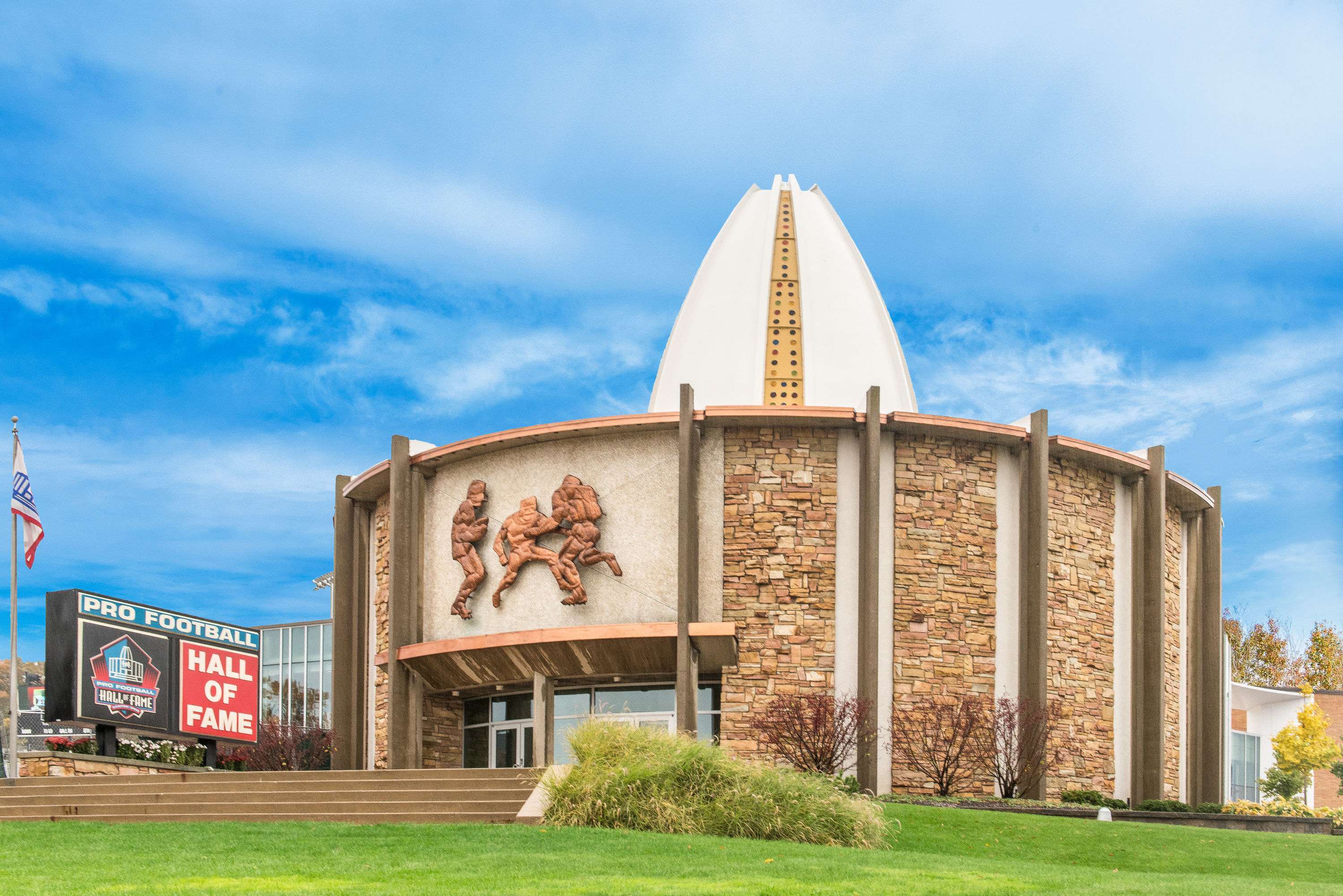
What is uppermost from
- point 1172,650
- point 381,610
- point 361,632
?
point 381,610

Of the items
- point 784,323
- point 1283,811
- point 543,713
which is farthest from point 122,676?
point 1283,811

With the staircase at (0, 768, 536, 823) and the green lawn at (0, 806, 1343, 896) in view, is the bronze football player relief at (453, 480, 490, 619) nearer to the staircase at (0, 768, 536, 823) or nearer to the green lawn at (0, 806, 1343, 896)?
the staircase at (0, 768, 536, 823)

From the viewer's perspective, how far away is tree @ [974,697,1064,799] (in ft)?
85.5

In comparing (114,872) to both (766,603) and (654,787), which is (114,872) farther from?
(766,603)

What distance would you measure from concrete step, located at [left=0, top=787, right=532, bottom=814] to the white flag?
24.5 feet

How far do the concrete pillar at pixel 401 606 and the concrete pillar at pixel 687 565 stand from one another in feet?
19.5

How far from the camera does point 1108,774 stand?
2839cm

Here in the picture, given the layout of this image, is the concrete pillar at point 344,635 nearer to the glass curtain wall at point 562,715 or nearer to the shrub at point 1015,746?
the glass curtain wall at point 562,715

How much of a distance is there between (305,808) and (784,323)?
64.2ft

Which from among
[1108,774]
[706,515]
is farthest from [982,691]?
[706,515]

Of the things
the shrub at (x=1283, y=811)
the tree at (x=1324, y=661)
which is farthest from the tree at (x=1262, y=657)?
the shrub at (x=1283, y=811)

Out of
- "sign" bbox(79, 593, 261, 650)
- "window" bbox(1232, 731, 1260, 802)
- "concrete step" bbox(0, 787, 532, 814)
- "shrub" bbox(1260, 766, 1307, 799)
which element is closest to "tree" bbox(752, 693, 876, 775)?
"concrete step" bbox(0, 787, 532, 814)

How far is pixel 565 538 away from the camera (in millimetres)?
27969

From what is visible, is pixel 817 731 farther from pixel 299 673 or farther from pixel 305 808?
pixel 299 673
